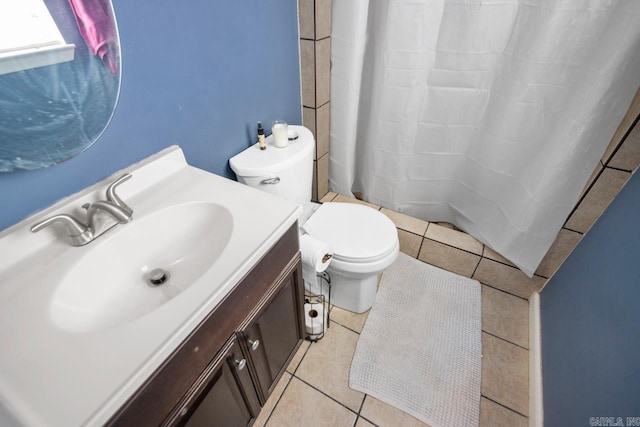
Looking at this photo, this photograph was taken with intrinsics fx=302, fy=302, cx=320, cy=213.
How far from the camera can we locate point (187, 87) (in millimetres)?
927

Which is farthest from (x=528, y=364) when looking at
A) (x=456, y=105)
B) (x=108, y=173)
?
(x=108, y=173)

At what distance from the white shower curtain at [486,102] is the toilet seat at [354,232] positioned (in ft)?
1.38

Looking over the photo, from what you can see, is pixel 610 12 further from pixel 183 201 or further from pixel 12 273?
pixel 12 273

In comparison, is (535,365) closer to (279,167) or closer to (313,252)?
(313,252)

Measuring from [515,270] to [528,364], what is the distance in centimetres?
41

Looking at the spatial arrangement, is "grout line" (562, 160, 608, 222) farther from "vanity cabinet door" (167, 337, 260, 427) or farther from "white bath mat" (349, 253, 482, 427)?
"vanity cabinet door" (167, 337, 260, 427)

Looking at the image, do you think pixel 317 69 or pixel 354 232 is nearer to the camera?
pixel 354 232

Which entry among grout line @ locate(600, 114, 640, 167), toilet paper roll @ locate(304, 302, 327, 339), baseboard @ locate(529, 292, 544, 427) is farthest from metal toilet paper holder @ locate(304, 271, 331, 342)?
grout line @ locate(600, 114, 640, 167)

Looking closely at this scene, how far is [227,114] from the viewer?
1.10 m

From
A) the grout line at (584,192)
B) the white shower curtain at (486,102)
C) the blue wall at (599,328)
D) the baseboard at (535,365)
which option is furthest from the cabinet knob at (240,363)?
the grout line at (584,192)

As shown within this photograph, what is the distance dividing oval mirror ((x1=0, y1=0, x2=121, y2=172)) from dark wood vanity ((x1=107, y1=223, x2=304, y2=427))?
0.53 m

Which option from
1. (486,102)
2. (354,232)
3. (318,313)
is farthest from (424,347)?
(486,102)

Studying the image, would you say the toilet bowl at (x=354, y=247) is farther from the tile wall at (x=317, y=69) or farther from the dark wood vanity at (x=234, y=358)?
the tile wall at (x=317, y=69)

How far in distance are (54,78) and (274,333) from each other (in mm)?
847
